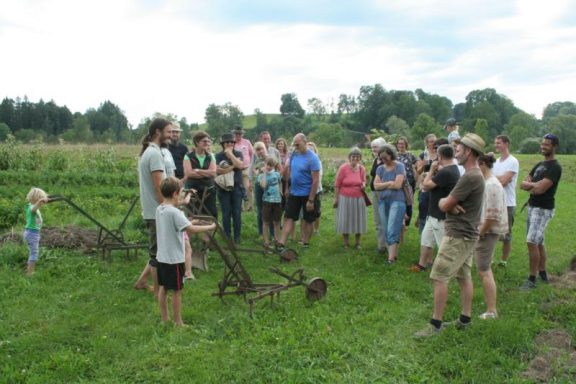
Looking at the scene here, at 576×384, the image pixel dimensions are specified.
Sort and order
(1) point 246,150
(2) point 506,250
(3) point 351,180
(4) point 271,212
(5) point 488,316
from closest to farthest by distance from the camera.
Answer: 1. (5) point 488,316
2. (2) point 506,250
3. (3) point 351,180
4. (4) point 271,212
5. (1) point 246,150

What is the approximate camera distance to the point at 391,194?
26.2ft

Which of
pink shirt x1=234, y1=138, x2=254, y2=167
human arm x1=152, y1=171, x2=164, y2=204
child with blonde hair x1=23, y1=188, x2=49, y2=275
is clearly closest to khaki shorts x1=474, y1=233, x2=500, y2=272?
human arm x1=152, y1=171, x2=164, y2=204

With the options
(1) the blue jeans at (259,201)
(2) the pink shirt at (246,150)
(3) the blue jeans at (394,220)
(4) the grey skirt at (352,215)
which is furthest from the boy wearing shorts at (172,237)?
(2) the pink shirt at (246,150)

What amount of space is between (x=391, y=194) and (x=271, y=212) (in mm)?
2294

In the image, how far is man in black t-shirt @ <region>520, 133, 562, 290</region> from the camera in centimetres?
645

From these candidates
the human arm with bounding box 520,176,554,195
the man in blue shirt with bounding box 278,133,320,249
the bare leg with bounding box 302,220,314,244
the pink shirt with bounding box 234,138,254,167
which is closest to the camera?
the human arm with bounding box 520,176,554,195

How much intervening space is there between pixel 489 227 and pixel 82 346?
4651 mm

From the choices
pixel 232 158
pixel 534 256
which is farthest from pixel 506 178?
pixel 232 158

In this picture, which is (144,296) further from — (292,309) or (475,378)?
(475,378)

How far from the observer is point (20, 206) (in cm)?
1084

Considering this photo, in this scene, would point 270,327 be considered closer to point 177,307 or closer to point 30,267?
point 177,307

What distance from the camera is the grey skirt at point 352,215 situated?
879cm

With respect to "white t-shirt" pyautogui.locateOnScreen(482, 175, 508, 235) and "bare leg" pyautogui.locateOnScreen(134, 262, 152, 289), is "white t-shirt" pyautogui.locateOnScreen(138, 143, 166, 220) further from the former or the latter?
"white t-shirt" pyautogui.locateOnScreen(482, 175, 508, 235)

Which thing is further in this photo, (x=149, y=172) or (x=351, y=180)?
(x=351, y=180)
